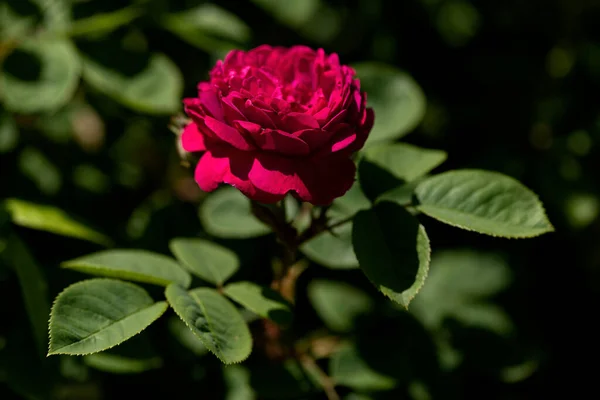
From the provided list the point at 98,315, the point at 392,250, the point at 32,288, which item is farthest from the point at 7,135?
the point at 392,250

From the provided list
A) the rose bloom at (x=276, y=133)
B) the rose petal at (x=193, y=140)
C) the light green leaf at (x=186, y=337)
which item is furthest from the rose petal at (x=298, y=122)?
the light green leaf at (x=186, y=337)

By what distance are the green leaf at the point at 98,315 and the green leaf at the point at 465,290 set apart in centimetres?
76

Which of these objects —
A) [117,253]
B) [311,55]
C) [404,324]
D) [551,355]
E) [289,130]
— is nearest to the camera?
[289,130]

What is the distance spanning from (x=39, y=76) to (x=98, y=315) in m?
0.63

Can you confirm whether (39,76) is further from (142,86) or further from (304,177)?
(304,177)

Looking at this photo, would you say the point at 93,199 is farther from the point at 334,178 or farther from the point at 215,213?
the point at 334,178

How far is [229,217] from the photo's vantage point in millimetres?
1400

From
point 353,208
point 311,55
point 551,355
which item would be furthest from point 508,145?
point 311,55

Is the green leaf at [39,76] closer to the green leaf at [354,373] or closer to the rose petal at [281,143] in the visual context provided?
the rose petal at [281,143]

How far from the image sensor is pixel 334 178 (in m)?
0.95

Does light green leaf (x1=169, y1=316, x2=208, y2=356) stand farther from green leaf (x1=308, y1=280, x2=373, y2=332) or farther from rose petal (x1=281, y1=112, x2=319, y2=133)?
rose petal (x1=281, y1=112, x2=319, y2=133)

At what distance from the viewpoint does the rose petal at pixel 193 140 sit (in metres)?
0.98

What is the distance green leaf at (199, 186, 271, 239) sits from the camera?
1359 mm

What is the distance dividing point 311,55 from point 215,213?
0.49 m
